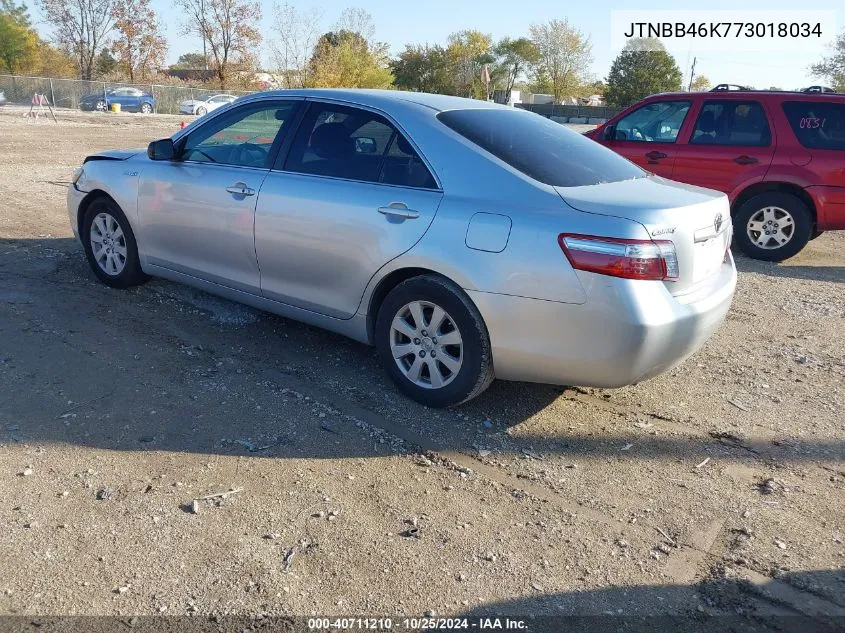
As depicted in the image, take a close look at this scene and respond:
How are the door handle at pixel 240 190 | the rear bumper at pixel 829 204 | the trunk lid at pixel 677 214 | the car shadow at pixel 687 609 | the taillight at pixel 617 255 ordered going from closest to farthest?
the car shadow at pixel 687 609 → the taillight at pixel 617 255 → the trunk lid at pixel 677 214 → the door handle at pixel 240 190 → the rear bumper at pixel 829 204

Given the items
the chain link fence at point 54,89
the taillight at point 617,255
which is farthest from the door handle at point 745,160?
the chain link fence at point 54,89

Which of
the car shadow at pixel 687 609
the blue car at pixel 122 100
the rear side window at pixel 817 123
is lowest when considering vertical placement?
the car shadow at pixel 687 609

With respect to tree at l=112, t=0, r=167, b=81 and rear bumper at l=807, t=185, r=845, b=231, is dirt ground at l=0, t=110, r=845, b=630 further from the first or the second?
tree at l=112, t=0, r=167, b=81

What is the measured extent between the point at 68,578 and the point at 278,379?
1.90 metres

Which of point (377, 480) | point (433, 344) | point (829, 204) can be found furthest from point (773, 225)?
point (377, 480)

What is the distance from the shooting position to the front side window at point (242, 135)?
4887 millimetres

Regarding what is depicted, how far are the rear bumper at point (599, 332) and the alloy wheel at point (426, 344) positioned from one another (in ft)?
0.82

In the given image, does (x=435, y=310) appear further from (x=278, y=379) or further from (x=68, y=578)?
(x=68, y=578)

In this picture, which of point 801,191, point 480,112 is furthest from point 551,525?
point 801,191

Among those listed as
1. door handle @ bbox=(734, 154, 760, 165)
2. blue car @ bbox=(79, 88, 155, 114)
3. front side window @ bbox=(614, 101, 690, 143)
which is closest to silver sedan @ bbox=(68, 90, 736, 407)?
door handle @ bbox=(734, 154, 760, 165)

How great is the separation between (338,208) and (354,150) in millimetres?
409

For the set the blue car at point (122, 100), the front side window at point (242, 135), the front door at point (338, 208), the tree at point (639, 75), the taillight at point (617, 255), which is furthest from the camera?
the tree at point (639, 75)

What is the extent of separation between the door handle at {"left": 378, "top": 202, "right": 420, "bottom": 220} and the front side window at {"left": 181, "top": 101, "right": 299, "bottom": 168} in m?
1.10

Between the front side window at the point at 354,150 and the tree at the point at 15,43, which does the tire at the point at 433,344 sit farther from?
the tree at the point at 15,43
